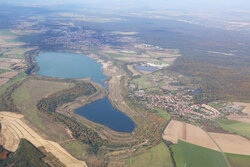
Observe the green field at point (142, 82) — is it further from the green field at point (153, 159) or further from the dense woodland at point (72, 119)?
the green field at point (153, 159)

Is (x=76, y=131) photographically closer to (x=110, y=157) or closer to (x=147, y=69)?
(x=110, y=157)

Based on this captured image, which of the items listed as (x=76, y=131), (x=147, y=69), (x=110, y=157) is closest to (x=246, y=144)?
(x=110, y=157)

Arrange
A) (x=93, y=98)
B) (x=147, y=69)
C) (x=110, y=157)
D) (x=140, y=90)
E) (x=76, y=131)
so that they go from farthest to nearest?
(x=147, y=69), (x=140, y=90), (x=93, y=98), (x=76, y=131), (x=110, y=157)

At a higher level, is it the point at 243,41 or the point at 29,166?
the point at 243,41

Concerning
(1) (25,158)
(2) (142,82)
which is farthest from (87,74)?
(1) (25,158)

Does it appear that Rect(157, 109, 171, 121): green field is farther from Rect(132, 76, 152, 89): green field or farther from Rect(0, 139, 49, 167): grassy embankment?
Rect(0, 139, 49, 167): grassy embankment

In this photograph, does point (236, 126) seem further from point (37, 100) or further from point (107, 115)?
point (37, 100)

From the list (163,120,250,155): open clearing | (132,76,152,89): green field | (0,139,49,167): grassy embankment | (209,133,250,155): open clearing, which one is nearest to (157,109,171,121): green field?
(163,120,250,155): open clearing
